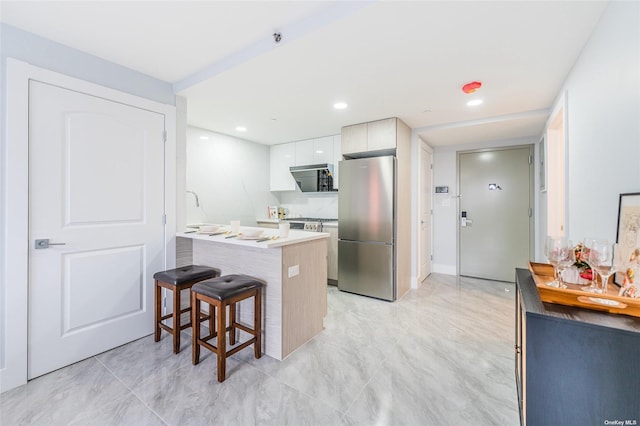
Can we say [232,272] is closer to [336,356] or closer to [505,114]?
[336,356]

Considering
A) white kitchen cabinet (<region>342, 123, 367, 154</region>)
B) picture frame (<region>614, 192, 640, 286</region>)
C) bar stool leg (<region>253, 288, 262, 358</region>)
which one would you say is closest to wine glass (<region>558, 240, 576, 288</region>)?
picture frame (<region>614, 192, 640, 286</region>)

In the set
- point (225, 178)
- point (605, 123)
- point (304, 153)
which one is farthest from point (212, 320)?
point (304, 153)

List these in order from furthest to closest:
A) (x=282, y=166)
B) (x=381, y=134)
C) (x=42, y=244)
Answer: (x=282, y=166), (x=381, y=134), (x=42, y=244)

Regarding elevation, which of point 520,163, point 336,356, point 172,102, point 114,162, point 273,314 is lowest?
point 336,356

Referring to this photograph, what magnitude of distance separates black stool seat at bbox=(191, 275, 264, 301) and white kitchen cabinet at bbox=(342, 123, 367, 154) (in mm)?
2221

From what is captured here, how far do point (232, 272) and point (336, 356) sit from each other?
3.67 feet

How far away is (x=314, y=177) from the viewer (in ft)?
14.1

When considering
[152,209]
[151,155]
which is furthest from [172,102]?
[152,209]

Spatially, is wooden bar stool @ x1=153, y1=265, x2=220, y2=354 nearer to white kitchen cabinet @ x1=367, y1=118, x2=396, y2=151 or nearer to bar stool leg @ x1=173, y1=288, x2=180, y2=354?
bar stool leg @ x1=173, y1=288, x2=180, y2=354

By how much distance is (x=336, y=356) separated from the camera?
6.88 feet

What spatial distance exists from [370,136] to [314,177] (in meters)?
1.21

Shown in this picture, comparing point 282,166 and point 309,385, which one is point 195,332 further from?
point 282,166

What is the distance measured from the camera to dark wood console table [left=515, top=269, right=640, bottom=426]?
0.82m

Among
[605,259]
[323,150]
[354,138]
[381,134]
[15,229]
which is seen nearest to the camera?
[605,259]
